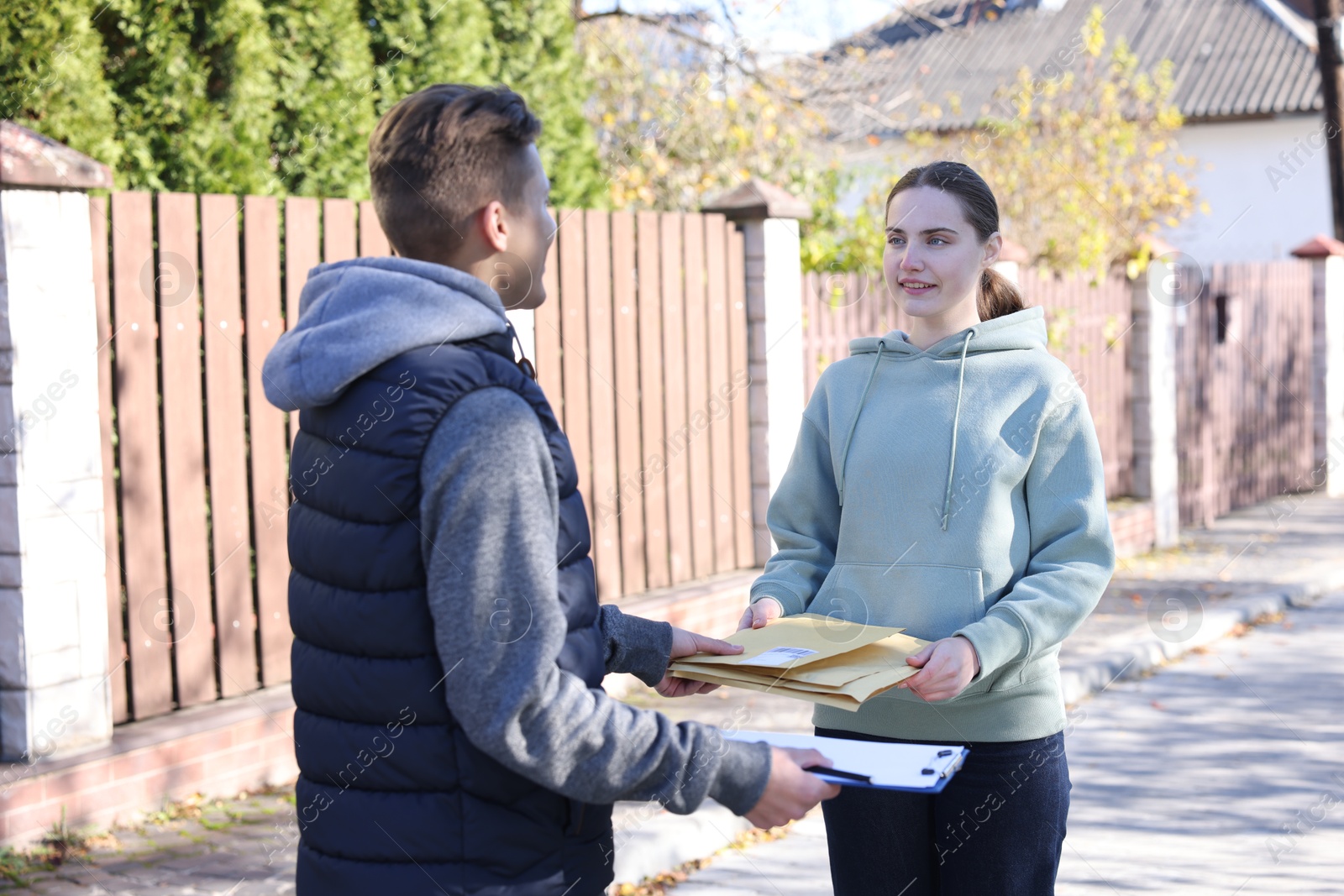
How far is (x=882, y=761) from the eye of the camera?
2086 millimetres

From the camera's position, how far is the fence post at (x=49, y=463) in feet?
15.7

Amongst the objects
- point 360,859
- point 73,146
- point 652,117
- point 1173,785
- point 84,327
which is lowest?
point 1173,785

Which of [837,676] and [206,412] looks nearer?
[837,676]

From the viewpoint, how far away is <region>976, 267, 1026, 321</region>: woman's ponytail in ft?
9.88

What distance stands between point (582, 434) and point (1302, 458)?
458 inches

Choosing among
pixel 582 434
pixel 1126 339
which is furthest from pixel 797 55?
pixel 582 434

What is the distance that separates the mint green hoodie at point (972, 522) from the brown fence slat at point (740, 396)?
17.8 feet

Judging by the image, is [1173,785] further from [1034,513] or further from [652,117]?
[652,117]

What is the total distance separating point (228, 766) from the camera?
5.21 meters

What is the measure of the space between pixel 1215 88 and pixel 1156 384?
73.9 feet

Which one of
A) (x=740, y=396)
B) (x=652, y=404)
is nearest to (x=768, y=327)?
(x=740, y=396)

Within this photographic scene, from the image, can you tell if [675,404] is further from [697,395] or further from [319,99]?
[319,99]

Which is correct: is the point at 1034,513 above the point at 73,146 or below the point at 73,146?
below

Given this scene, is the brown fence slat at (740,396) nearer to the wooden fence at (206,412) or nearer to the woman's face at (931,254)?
the wooden fence at (206,412)
